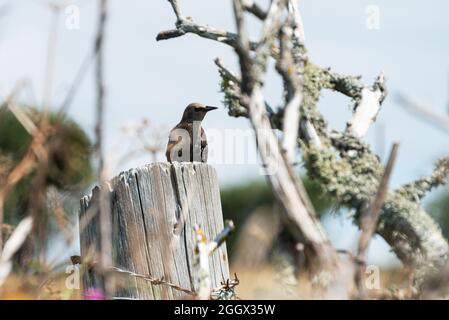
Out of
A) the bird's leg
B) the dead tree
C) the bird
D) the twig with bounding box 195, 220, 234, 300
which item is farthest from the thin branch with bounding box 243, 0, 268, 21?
the bird's leg

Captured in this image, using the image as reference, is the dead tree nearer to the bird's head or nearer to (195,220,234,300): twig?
(195,220,234,300): twig

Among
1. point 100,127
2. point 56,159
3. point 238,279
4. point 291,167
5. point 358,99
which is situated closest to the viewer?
point 100,127

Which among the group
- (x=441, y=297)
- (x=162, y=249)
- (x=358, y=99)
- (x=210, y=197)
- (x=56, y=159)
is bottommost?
(x=441, y=297)

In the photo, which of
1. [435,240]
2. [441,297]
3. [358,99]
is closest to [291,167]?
[441,297]

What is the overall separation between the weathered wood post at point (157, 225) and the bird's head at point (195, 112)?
11.1 ft

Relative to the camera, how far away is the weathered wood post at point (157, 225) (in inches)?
138

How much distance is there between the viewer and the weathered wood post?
351cm

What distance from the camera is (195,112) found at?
280 inches

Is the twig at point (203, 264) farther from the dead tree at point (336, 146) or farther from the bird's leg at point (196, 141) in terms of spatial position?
the bird's leg at point (196, 141)

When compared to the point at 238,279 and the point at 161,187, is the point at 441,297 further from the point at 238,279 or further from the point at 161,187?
the point at 161,187

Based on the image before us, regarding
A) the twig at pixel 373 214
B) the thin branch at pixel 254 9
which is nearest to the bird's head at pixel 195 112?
the thin branch at pixel 254 9

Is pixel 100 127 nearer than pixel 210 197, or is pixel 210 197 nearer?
pixel 100 127
